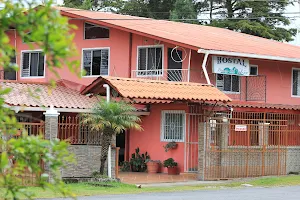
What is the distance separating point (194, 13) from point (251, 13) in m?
4.25

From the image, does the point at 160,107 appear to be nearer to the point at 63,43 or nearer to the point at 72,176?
the point at 72,176

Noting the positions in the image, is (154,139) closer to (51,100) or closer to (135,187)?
(51,100)

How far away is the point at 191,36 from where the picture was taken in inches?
1194

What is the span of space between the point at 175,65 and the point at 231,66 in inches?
89.2

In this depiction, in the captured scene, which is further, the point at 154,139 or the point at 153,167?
the point at 154,139

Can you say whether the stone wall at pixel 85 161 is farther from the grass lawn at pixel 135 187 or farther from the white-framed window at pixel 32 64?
the white-framed window at pixel 32 64

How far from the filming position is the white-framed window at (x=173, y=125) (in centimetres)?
2739

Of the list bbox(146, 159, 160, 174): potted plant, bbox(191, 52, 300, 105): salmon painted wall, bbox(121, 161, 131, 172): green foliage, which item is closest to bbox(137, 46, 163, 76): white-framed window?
bbox(191, 52, 300, 105): salmon painted wall

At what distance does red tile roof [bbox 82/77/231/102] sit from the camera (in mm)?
22562

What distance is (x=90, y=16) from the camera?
3061 cm

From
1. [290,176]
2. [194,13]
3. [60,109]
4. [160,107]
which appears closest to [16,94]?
[60,109]

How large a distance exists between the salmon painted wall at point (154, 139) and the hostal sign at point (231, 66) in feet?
7.07

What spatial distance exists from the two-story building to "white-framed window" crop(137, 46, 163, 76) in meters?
0.04

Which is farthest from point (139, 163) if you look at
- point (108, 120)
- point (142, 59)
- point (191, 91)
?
point (108, 120)
